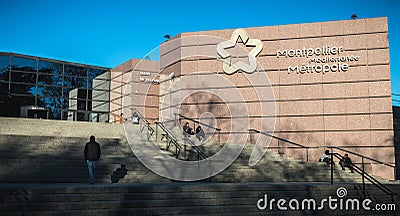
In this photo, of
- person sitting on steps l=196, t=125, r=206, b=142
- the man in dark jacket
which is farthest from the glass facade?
the man in dark jacket

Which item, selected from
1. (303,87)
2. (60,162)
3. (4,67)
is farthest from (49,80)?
(60,162)

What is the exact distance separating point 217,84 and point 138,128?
16.2ft

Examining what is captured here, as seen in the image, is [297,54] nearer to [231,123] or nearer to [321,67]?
[321,67]

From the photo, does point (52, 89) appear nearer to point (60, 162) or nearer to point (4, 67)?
point (4, 67)

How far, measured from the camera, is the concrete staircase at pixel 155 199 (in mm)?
8598

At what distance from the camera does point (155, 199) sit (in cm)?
967

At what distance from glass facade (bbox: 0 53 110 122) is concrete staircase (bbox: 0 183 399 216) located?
21.8m

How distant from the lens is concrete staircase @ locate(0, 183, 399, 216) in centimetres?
860

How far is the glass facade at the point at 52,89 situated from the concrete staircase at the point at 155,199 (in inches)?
860

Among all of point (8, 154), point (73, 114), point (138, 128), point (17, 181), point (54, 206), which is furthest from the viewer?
point (73, 114)

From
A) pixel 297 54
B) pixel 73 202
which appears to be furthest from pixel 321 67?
pixel 73 202

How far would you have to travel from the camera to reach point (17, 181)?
12461 mm

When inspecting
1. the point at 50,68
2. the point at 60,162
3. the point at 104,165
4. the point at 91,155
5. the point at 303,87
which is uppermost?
the point at 50,68

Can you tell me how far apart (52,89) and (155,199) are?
961 inches
